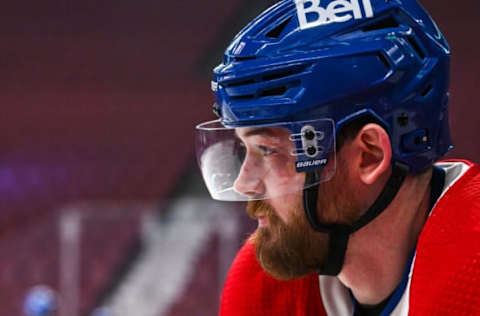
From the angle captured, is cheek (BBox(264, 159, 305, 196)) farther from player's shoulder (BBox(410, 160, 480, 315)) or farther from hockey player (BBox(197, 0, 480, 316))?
player's shoulder (BBox(410, 160, 480, 315))

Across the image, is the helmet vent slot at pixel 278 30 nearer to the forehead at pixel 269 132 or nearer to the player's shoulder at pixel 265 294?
the forehead at pixel 269 132

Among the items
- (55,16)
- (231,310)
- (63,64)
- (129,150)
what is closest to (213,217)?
(129,150)

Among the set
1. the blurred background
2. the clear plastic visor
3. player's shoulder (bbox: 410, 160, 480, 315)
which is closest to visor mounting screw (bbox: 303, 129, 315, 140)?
the clear plastic visor


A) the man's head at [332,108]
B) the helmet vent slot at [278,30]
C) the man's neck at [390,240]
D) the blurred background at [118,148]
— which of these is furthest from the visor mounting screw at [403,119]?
the blurred background at [118,148]

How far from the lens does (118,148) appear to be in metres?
8.40

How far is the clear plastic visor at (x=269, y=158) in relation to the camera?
1.21 m

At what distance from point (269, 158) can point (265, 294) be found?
255 millimetres

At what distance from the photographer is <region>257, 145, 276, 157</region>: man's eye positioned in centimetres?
125

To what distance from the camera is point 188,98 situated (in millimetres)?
8914

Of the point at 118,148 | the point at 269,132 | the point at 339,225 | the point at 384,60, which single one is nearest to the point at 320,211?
the point at 339,225

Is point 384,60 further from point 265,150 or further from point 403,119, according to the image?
point 265,150

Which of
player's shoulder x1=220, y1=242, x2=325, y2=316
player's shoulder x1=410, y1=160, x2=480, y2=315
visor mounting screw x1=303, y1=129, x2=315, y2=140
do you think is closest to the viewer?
player's shoulder x1=410, y1=160, x2=480, y2=315

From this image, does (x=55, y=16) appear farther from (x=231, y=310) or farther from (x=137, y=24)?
(x=231, y=310)

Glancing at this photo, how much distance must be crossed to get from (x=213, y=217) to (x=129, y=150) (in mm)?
3193
